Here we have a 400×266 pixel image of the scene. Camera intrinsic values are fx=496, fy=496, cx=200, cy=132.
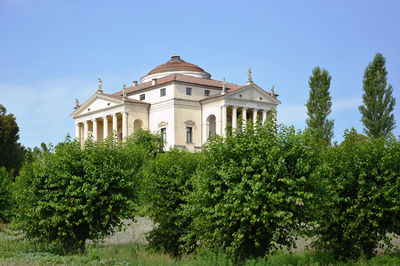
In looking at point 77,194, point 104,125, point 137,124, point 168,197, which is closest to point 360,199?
point 168,197

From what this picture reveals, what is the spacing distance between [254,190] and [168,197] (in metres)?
6.24

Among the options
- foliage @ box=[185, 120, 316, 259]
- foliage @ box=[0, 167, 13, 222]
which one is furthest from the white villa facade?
foliage @ box=[185, 120, 316, 259]

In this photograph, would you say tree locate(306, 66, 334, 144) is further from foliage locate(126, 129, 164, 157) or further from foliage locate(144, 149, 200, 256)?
foliage locate(144, 149, 200, 256)

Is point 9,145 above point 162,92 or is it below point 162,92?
below

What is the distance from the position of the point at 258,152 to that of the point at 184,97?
175 feet

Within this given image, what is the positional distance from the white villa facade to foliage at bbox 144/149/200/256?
44.8 meters

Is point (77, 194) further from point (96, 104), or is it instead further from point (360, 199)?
point (96, 104)

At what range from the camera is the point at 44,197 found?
19047 mm

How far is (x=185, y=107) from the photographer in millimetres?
68500

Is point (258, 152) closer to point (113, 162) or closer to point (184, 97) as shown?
point (113, 162)

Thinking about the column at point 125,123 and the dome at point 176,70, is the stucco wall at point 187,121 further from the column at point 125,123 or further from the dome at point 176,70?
the dome at point 176,70

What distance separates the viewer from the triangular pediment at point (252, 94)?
221ft

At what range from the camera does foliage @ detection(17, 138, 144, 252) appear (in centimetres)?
1841

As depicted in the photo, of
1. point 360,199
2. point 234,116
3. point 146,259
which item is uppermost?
point 234,116
